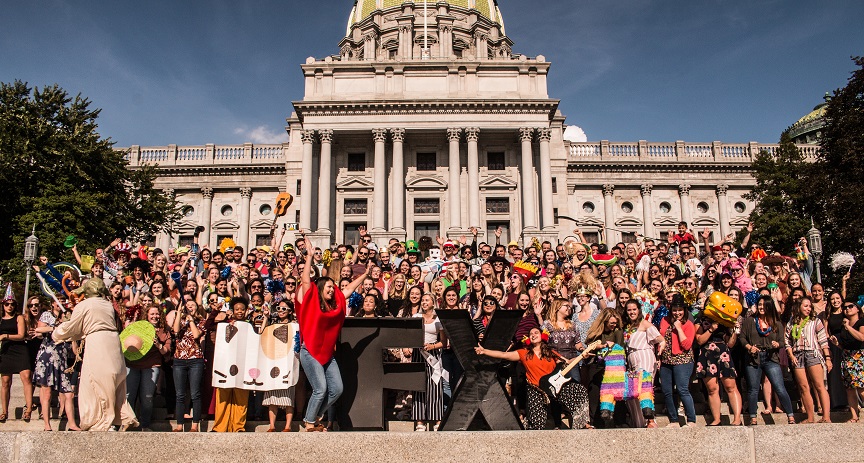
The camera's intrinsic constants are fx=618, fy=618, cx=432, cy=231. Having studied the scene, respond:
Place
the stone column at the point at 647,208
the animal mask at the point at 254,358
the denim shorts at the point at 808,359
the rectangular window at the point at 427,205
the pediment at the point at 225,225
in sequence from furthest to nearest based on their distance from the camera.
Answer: the pediment at the point at 225,225, the stone column at the point at 647,208, the rectangular window at the point at 427,205, the denim shorts at the point at 808,359, the animal mask at the point at 254,358

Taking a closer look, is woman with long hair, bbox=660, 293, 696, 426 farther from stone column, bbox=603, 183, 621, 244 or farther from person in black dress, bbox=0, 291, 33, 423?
stone column, bbox=603, 183, 621, 244

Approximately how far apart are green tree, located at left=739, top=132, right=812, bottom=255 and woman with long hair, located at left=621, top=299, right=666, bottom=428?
29793 millimetres

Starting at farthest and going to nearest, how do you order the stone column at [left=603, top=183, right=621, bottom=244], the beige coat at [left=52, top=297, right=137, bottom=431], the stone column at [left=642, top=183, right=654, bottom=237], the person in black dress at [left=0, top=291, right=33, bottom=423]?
the stone column at [left=642, top=183, right=654, bottom=237]
the stone column at [left=603, top=183, right=621, bottom=244]
the person in black dress at [left=0, top=291, right=33, bottom=423]
the beige coat at [left=52, top=297, right=137, bottom=431]

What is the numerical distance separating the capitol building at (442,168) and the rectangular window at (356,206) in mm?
71

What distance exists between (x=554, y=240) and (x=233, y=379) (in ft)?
106

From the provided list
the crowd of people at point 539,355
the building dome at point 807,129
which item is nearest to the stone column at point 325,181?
the crowd of people at point 539,355

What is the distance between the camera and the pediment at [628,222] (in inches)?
1944

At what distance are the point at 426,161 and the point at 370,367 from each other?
37059mm

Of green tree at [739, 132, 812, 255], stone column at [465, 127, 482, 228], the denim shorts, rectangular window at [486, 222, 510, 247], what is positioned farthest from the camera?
rectangular window at [486, 222, 510, 247]

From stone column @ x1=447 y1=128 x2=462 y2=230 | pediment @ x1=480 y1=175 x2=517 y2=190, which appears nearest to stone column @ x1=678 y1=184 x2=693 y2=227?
pediment @ x1=480 y1=175 x2=517 y2=190

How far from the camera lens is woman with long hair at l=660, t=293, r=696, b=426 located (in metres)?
8.85

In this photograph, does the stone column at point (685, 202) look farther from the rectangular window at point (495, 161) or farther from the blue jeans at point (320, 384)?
the blue jeans at point (320, 384)

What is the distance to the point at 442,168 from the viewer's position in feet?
144

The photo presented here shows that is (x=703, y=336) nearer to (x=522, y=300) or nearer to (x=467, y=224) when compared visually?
(x=522, y=300)
